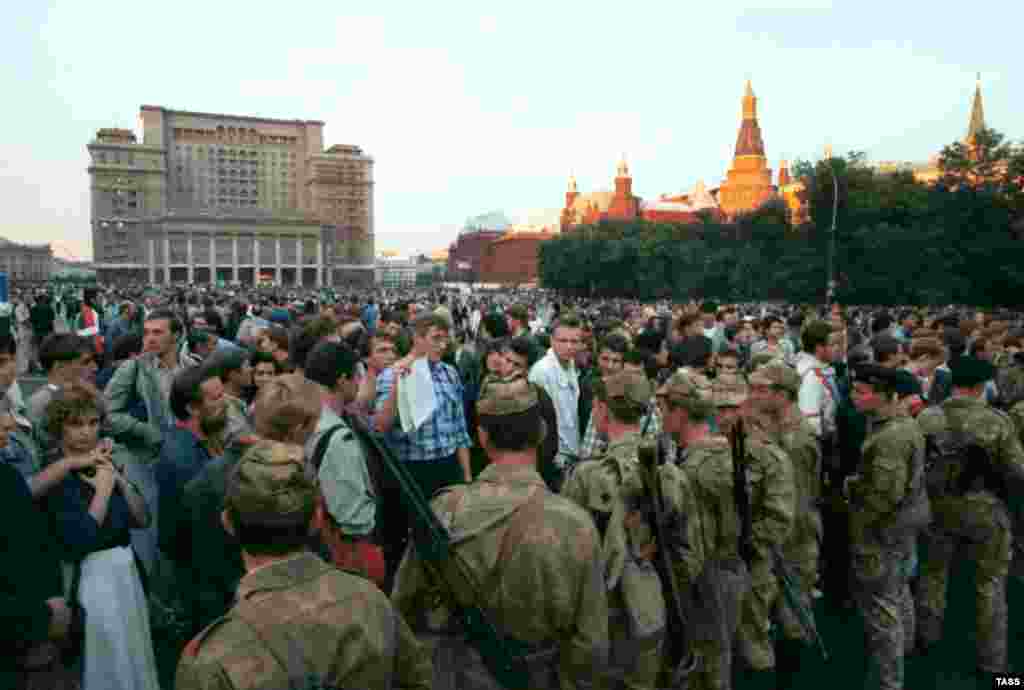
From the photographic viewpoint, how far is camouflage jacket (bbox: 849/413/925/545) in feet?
13.8

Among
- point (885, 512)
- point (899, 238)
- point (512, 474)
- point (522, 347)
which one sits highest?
point (899, 238)

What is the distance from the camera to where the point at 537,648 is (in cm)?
232

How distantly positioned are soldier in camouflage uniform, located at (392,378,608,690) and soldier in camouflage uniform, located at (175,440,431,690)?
1.44 ft

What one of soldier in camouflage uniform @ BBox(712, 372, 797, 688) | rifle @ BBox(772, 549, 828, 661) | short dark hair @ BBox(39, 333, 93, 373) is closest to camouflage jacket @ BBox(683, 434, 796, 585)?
soldier in camouflage uniform @ BBox(712, 372, 797, 688)

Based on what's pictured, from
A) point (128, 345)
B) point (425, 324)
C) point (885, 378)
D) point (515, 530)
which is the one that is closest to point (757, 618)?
point (885, 378)

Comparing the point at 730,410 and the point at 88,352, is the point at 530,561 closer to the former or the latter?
the point at 730,410

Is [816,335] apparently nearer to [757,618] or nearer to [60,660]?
[757,618]

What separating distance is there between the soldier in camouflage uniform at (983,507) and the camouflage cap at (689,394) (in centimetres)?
255

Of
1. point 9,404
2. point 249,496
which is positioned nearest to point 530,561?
point 249,496

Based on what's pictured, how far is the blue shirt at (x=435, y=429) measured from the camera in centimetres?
494

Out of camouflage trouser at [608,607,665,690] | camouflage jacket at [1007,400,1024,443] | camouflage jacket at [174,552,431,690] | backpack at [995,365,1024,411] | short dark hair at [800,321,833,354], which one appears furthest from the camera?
backpack at [995,365,1024,411]

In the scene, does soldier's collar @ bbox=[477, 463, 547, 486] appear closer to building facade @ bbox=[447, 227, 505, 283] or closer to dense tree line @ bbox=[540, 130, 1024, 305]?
dense tree line @ bbox=[540, 130, 1024, 305]

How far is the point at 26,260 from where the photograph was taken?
161875mm

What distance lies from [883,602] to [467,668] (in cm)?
318
